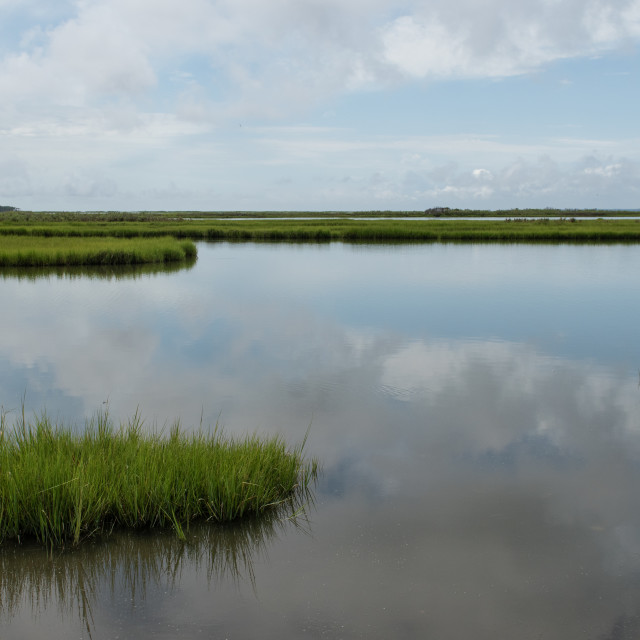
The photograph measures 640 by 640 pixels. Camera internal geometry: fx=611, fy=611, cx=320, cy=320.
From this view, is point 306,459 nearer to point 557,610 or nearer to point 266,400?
point 266,400

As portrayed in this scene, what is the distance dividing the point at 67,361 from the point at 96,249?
15690 mm

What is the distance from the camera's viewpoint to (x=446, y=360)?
9.81m

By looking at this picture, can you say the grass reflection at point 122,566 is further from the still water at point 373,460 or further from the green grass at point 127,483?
the green grass at point 127,483

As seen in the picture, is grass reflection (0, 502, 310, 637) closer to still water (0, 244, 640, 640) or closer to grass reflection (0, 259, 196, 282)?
still water (0, 244, 640, 640)

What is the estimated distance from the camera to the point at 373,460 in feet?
19.4

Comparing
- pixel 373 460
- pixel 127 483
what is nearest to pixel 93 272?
pixel 373 460

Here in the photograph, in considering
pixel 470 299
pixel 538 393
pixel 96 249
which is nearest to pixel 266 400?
pixel 538 393

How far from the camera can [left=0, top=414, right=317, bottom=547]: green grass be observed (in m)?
4.30

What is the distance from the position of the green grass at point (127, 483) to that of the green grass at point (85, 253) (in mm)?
19846

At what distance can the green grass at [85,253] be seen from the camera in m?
23.3

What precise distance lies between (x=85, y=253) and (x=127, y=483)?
21071 mm

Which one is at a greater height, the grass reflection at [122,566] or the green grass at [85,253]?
the green grass at [85,253]

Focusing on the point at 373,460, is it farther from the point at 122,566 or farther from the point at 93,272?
the point at 93,272

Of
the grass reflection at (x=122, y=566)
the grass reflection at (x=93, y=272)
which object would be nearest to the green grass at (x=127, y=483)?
the grass reflection at (x=122, y=566)
